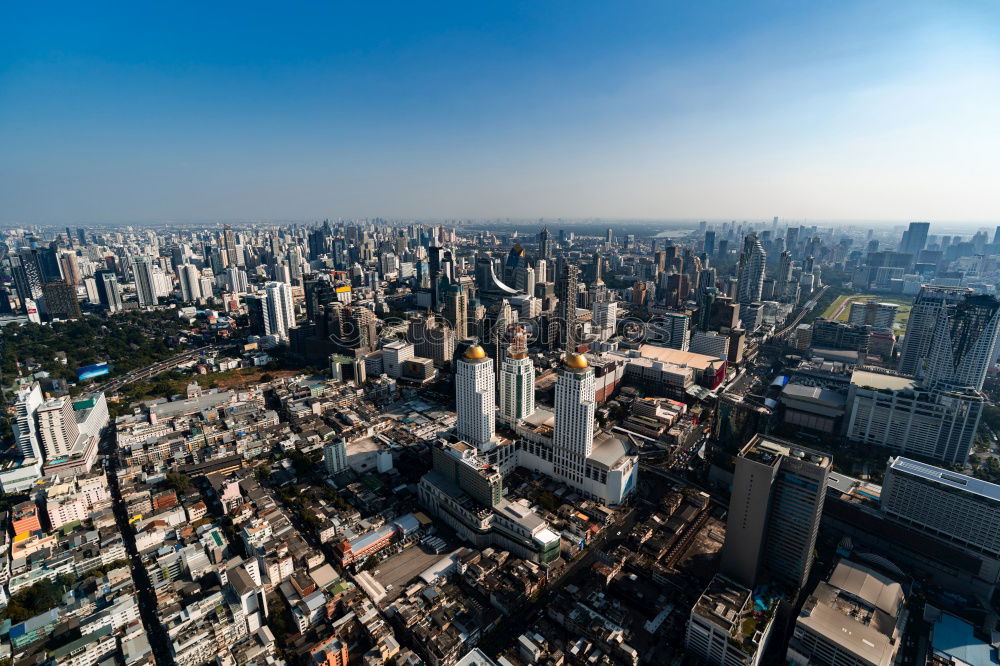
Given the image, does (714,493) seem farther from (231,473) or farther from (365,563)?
(231,473)

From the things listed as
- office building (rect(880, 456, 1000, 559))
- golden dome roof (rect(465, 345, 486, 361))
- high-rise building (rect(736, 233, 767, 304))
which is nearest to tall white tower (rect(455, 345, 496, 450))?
golden dome roof (rect(465, 345, 486, 361))

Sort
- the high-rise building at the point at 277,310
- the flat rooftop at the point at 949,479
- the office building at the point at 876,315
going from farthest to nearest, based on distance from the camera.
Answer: the office building at the point at 876,315 < the high-rise building at the point at 277,310 < the flat rooftop at the point at 949,479

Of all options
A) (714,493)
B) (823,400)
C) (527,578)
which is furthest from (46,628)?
(823,400)

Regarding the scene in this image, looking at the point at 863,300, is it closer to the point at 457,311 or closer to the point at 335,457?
the point at 457,311

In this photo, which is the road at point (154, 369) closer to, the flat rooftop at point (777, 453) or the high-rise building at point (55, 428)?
the high-rise building at point (55, 428)

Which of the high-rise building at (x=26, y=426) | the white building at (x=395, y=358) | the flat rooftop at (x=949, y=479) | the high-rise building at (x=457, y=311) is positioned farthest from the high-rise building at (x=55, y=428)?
the flat rooftop at (x=949, y=479)

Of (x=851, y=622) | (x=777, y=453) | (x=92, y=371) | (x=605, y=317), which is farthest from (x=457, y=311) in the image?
(x=851, y=622)

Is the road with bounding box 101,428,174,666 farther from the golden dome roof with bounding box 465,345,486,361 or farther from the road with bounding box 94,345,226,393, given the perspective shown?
the golden dome roof with bounding box 465,345,486,361
